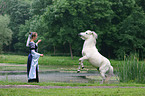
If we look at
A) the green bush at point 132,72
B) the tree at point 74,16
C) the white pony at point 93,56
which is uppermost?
the tree at point 74,16

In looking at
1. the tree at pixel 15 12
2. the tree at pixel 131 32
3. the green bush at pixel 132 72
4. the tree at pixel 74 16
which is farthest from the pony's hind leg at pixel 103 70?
A: the tree at pixel 15 12

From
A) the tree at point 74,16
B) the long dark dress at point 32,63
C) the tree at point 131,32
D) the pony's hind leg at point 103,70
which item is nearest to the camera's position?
the long dark dress at point 32,63

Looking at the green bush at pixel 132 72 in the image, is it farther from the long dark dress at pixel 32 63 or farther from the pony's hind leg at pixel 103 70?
the long dark dress at pixel 32 63

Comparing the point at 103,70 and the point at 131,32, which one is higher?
the point at 131,32

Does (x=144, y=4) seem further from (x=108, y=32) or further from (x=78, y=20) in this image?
(x=78, y=20)

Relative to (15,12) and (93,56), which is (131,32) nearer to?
(93,56)

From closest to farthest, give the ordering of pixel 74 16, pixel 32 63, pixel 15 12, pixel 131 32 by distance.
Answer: pixel 32 63, pixel 74 16, pixel 131 32, pixel 15 12

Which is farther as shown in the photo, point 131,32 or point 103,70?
point 131,32

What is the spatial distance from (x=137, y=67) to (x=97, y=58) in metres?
2.50

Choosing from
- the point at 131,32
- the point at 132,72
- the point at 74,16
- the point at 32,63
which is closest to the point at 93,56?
the point at 132,72

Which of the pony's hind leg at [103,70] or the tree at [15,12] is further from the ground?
the tree at [15,12]

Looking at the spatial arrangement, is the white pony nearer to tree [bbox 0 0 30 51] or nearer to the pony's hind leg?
the pony's hind leg

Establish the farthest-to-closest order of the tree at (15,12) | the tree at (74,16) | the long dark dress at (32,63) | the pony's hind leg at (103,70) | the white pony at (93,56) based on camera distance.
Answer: the tree at (15,12), the tree at (74,16), the pony's hind leg at (103,70), the white pony at (93,56), the long dark dress at (32,63)

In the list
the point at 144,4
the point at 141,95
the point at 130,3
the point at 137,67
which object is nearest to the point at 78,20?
the point at 130,3
